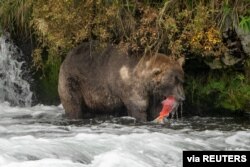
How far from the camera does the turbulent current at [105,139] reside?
17.3ft

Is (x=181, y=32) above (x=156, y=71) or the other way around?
above

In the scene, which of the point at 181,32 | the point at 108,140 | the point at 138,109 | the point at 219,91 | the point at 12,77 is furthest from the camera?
the point at 12,77

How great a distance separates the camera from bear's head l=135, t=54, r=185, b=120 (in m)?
7.53

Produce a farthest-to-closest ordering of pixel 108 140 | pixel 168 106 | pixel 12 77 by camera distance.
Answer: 1. pixel 12 77
2. pixel 168 106
3. pixel 108 140

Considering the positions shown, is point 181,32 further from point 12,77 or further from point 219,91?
point 12,77

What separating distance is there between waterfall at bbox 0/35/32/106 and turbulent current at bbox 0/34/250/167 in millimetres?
720

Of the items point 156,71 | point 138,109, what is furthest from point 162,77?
point 138,109

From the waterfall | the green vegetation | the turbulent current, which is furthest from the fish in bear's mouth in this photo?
the waterfall

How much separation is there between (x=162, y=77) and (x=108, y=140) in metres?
1.70

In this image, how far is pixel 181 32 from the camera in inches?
310

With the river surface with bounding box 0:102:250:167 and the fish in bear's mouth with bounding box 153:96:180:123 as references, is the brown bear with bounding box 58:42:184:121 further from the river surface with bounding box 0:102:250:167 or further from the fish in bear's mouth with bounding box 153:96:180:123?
the river surface with bounding box 0:102:250:167

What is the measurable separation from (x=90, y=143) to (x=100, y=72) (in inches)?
92.6

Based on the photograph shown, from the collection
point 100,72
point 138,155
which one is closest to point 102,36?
point 100,72

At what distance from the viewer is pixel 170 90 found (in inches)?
298
